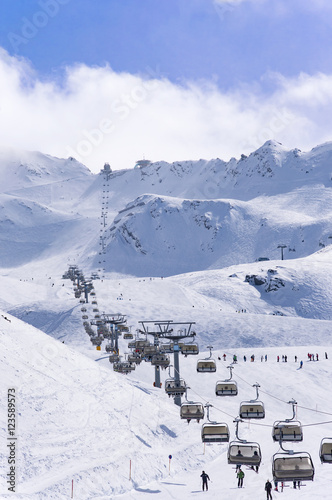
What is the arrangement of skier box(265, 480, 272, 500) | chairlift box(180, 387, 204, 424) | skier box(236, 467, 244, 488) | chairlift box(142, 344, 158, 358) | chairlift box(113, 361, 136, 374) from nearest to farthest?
skier box(265, 480, 272, 500) < skier box(236, 467, 244, 488) < chairlift box(180, 387, 204, 424) < chairlift box(142, 344, 158, 358) < chairlift box(113, 361, 136, 374)

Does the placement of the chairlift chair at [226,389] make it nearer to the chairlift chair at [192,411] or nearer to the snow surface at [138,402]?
the chairlift chair at [192,411]

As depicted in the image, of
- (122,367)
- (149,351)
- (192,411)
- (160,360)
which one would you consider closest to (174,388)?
(192,411)

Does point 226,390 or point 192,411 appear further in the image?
point 226,390

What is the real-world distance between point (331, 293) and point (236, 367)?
6401 centimetres

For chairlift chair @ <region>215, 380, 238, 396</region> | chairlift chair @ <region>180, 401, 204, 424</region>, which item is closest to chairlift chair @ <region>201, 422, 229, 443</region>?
chairlift chair @ <region>180, 401, 204, 424</region>

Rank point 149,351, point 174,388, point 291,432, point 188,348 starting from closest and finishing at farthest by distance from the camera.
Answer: point 291,432, point 174,388, point 188,348, point 149,351

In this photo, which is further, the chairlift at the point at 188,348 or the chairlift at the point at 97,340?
the chairlift at the point at 97,340

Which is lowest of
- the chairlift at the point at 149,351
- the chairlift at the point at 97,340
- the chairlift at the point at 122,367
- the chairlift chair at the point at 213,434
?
the chairlift chair at the point at 213,434

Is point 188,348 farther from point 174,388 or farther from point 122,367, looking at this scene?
point 174,388

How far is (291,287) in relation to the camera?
11519 centimetres

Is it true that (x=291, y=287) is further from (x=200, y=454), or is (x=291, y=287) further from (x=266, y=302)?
(x=200, y=454)

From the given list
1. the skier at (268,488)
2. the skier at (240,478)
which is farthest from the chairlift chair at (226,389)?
the skier at (268,488)

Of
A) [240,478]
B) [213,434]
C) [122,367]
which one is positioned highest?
[122,367]

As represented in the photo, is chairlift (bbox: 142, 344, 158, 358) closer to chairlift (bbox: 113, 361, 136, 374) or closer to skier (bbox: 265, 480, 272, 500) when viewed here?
chairlift (bbox: 113, 361, 136, 374)
